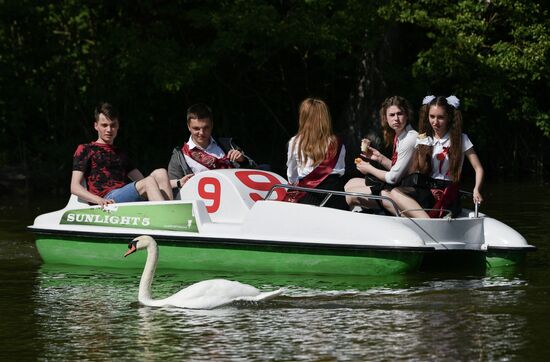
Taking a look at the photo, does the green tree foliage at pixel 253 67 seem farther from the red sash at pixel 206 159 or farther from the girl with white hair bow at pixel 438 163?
the girl with white hair bow at pixel 438 163

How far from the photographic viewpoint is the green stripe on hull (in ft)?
34.2

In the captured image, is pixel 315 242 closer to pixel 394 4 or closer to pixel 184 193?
pixel 184 193

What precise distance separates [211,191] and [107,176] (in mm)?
1109

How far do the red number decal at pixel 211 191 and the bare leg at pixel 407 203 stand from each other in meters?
1.55

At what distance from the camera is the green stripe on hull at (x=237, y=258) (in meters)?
10.4

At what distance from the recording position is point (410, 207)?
10.8 meters

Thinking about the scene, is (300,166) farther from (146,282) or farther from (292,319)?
(292,319)

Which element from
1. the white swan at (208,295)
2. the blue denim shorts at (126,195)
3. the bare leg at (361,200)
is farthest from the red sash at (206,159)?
the white swan at (208,295)

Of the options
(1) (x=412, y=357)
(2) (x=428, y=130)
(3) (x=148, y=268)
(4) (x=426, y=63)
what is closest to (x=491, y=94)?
(4) (x=426, y=63)

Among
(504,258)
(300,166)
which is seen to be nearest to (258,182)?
(300,166)

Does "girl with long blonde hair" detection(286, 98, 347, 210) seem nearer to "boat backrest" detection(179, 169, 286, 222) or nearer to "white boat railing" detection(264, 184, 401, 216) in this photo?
"white boat railing" detection(264, 184, 401, 216)

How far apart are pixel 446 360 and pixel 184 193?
4663mm

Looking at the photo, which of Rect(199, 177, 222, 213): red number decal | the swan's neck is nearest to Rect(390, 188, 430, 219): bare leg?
Rect(199, 177, 222, 213): red number decal

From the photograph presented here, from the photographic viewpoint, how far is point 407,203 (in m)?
10.8
